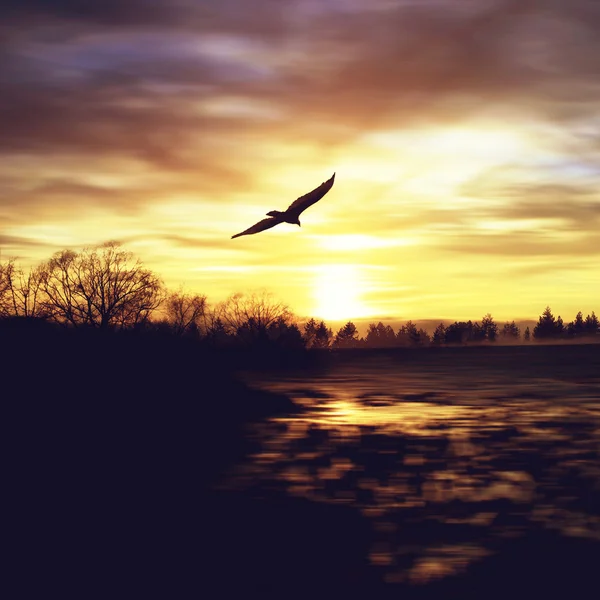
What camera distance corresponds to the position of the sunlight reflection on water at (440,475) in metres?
13.2

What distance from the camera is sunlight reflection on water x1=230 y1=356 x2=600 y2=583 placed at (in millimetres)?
13156

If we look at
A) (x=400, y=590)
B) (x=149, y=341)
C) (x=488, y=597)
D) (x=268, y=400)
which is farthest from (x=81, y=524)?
(x=149, y=341)

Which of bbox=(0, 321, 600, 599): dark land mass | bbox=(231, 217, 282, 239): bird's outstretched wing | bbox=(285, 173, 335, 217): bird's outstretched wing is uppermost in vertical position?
bbox=(285, 173, 335, 217): bird's outstretched wing

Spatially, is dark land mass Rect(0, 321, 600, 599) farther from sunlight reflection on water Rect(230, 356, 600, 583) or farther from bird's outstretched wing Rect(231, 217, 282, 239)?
bird's outstretched wing Rect(231, 217, 282, 239)

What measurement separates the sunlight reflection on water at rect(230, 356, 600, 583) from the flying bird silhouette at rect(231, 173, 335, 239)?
6.84 m

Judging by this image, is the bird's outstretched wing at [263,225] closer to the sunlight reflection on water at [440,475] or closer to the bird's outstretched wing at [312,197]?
the bird's outstretched wing at [312,197]

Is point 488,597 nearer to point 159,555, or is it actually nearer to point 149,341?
point 159,555

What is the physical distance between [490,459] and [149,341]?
1705 inches

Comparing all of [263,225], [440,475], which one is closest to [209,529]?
[440,475]

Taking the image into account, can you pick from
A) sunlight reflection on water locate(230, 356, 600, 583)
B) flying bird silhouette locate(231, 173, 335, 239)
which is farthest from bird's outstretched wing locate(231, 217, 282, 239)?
sunlight reflection on water locate(230, 356, 600, 583)

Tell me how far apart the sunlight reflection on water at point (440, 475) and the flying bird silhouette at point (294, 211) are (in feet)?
22.4

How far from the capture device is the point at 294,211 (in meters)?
25.5

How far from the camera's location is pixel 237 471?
68.0 ft

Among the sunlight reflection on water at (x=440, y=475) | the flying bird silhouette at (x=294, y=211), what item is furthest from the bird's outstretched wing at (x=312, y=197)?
the sunlight reflection on water at (x=440, y=475)
